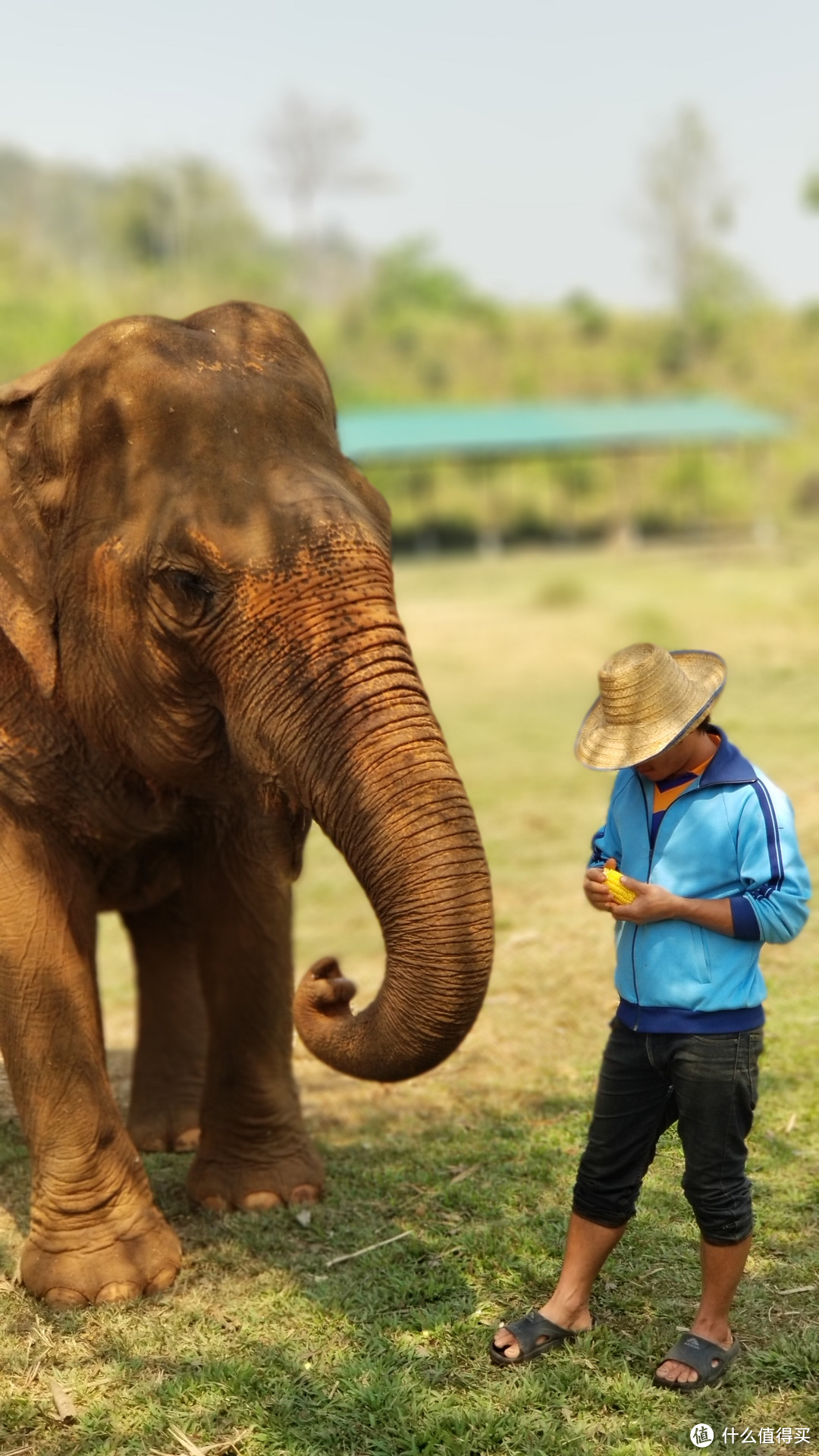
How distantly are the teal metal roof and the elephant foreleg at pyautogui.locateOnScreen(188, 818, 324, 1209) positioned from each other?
3019cm

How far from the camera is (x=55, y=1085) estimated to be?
464cm

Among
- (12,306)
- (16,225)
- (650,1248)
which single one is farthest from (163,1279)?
(16,225)

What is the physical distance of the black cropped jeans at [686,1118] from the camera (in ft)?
12.0

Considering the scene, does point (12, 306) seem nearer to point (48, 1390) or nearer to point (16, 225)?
point (16, 225)

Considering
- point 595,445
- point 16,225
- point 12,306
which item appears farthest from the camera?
point 16,225

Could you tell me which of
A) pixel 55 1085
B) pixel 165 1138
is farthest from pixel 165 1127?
pixel 55 1085

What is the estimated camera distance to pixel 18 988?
4.62m

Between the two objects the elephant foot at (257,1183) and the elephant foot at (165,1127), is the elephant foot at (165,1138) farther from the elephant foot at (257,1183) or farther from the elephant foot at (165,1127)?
the elephant foot at (257,1183)

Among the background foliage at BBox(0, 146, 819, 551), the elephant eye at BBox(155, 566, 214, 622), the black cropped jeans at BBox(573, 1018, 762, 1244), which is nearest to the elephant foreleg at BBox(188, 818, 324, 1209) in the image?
the elephant eye at BBox(155, 566, 214, 622)

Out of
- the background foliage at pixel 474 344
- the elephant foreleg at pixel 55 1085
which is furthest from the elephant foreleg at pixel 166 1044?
the background foliage at pixel 474 344

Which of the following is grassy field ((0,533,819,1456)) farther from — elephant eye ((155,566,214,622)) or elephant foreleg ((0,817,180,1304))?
elephant eye ((155,566,214,622))

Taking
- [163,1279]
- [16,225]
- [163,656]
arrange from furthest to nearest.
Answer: [16,225] < [163,1279] < [163,656]

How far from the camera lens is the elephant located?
373 centimetres

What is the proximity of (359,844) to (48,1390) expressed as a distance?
151 cm
